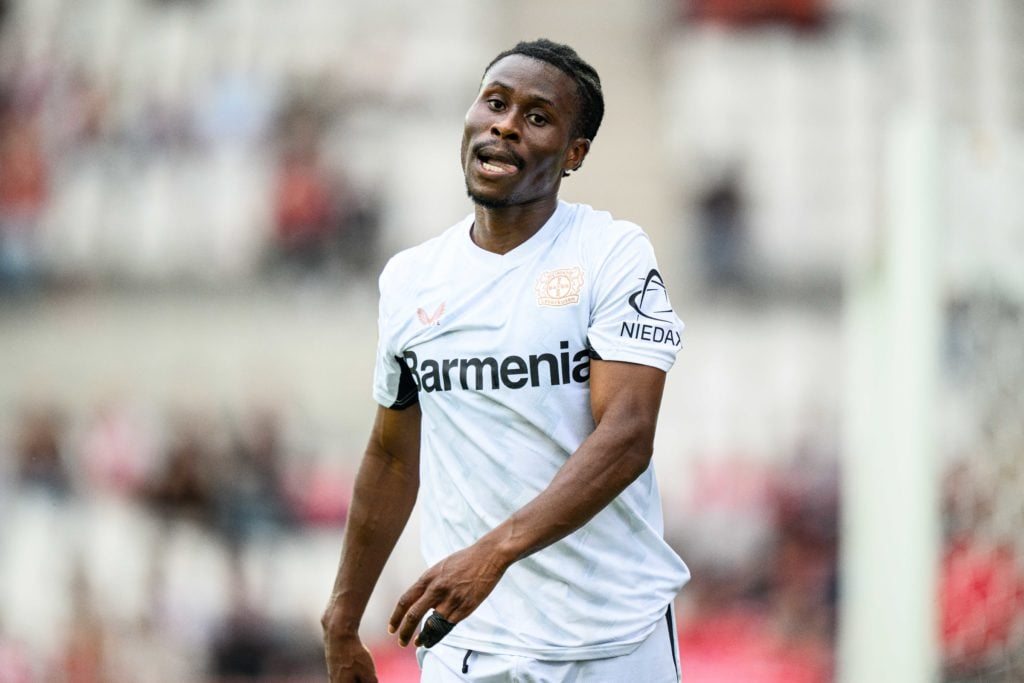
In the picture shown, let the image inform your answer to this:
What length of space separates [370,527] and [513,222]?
2.71 ft

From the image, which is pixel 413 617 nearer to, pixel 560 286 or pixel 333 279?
pixel 560 286

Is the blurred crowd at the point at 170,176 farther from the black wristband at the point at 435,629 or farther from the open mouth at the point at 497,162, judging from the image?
the black wristband at the point at 435,629

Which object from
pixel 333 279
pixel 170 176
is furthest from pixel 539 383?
pixel 170 176

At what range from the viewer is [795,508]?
10422mm

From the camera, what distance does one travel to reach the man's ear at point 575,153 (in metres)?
3.35

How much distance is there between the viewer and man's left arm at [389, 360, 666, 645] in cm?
281

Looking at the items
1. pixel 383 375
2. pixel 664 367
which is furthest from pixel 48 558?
pixel 664 367

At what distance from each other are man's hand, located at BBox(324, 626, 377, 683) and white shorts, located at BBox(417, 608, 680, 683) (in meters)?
0.20

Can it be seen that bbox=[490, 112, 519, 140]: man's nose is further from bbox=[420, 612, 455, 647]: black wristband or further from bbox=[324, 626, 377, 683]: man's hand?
bbox=[324, 626, 377, 683]: man's hand

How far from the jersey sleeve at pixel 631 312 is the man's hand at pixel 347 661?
3.08 ft

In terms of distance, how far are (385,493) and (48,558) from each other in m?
7.54

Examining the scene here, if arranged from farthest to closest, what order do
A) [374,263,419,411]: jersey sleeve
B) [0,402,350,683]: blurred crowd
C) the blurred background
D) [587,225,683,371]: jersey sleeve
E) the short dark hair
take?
the blurred background
[0,402,350,683]: blurred crowd
[374,263,419,411]: jersey sleeve
the short dark hair
[587,225,683,371]: jersey sleeve

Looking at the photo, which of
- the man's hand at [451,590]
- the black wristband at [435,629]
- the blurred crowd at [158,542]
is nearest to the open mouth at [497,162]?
the man's hand at [451,590]

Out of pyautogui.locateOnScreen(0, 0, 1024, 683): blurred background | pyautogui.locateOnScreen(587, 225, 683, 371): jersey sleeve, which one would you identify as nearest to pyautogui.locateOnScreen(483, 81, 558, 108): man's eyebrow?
pyautogui.locateOnScreen(587, 225, 683, 371): jersey sleeve
